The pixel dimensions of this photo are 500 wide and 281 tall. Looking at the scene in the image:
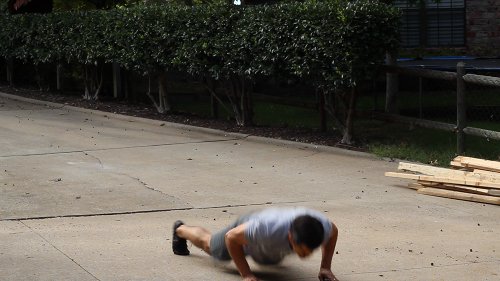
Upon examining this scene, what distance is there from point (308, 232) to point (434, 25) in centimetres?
1785

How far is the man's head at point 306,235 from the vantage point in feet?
19.2

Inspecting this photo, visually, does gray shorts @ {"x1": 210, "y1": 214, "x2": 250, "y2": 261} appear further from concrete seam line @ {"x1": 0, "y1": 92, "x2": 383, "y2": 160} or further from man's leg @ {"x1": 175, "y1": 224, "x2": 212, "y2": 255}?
concrete seam line @ {"x1": 0, "y1": 92, "x2": 383, "y2": 160}

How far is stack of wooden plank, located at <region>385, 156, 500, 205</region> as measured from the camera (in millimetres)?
9805

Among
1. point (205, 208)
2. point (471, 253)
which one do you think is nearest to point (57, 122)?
point (205, 208)

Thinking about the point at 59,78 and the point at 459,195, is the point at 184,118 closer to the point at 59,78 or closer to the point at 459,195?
the point at 59,78

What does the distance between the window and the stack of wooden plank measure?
41.4 ft

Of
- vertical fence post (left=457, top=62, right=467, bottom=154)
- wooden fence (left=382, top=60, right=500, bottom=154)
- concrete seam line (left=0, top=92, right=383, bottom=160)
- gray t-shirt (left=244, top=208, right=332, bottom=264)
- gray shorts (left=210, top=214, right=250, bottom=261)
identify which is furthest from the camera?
concrete seam line (left=0, top=92, right=383, bottom=160)

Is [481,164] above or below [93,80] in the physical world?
below

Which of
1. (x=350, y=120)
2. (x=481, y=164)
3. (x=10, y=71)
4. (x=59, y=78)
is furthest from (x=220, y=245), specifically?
(x=10, y=71)

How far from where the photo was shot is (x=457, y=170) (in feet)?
34.1

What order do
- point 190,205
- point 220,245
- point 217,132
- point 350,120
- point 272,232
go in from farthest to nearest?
point 217,132
point 350,120
point 190,205
point 220,245
point 272,232

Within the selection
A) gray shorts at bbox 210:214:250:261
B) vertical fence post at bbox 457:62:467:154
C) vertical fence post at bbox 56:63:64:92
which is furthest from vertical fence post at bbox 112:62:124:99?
gray shorts at bbox 210:214:250:261

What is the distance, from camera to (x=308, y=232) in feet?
19.2

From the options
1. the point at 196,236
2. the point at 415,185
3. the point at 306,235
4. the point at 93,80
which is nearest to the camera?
the point at 306,235
